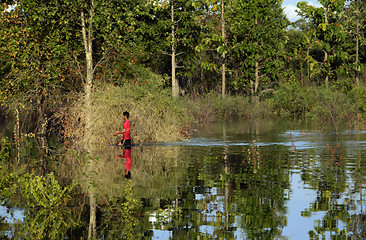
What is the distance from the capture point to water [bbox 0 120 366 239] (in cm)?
895

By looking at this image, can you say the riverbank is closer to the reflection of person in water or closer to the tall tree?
the reflection of person in water

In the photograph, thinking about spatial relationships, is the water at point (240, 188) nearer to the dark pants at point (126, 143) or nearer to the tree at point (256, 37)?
the dark pants at point (126, 143)

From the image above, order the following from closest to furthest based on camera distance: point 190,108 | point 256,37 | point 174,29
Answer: point 190,108 < point 174,29 < point 256,37

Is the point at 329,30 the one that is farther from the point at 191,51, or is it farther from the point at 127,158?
the point at 127,158

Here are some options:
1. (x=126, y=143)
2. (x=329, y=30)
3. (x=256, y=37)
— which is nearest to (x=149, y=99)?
(x=126, y=143)

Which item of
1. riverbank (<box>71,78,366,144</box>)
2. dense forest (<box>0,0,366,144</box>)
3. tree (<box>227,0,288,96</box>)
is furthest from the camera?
tree (<box>227,0,288,96</box>)

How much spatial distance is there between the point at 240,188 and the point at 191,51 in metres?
37.1

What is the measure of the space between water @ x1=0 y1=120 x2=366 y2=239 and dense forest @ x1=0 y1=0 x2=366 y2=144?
6216 millimetres

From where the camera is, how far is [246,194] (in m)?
12.0

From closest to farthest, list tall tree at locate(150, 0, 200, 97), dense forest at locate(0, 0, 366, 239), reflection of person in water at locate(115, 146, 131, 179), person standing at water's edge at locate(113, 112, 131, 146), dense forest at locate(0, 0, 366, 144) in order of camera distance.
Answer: dense forest at locate(0, 0, 366, 239) → reflection of person in water at locate(115, 146, 131, 179) → person standing at water's edge at locate(113, 112, 131, 146) → dense forest at locate(0, 0, 366, 144) → tall tree at locate(150, 0, 200, 97)

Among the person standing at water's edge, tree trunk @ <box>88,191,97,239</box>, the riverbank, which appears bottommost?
tree trunk @ <box>88,191,97,239</box>

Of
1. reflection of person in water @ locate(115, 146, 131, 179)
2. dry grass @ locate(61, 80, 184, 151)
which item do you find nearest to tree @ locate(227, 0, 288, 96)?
dry grass @ locate(61, 80, 184, 151)

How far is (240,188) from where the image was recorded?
12930 millimetres

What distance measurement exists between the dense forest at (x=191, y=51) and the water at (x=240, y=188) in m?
6.22
